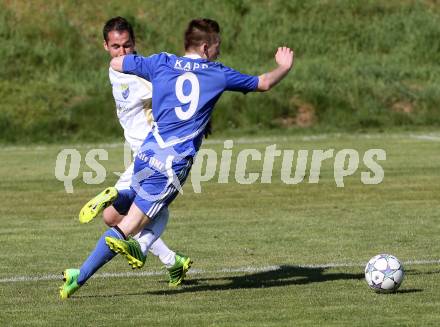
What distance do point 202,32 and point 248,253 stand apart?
307 cm

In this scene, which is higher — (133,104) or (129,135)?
(133,104)

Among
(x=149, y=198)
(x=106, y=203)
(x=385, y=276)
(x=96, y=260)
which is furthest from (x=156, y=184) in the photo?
(x=385, y=276)

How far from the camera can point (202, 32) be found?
8.48 meters

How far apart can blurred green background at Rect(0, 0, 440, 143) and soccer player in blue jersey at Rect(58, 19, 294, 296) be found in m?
18.6

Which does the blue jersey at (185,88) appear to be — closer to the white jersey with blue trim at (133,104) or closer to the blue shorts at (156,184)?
the blue shorts at (156,184)

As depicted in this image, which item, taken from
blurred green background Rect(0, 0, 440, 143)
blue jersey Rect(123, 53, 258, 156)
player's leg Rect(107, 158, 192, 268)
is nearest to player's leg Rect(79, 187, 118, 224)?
player's leg Rect(107, 158, 192, 268)

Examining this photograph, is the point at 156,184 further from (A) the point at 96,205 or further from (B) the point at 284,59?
(B) the point at 284,59

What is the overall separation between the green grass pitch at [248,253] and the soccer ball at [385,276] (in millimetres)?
109

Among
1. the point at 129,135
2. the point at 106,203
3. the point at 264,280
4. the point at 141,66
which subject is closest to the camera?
the point at 106,203

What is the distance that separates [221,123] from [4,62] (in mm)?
6437

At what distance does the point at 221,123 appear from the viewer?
1107 inches

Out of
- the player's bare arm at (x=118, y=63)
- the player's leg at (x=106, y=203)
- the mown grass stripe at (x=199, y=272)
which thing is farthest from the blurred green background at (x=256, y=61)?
the player's bare arm at (x=118, y=63)

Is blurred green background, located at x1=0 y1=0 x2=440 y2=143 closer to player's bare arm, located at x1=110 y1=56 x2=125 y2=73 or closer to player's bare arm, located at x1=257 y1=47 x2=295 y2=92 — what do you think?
player's bare arm, located at x1=110 y1=56 x2=125 y2=73

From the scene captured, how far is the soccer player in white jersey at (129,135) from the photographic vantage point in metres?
8.68
